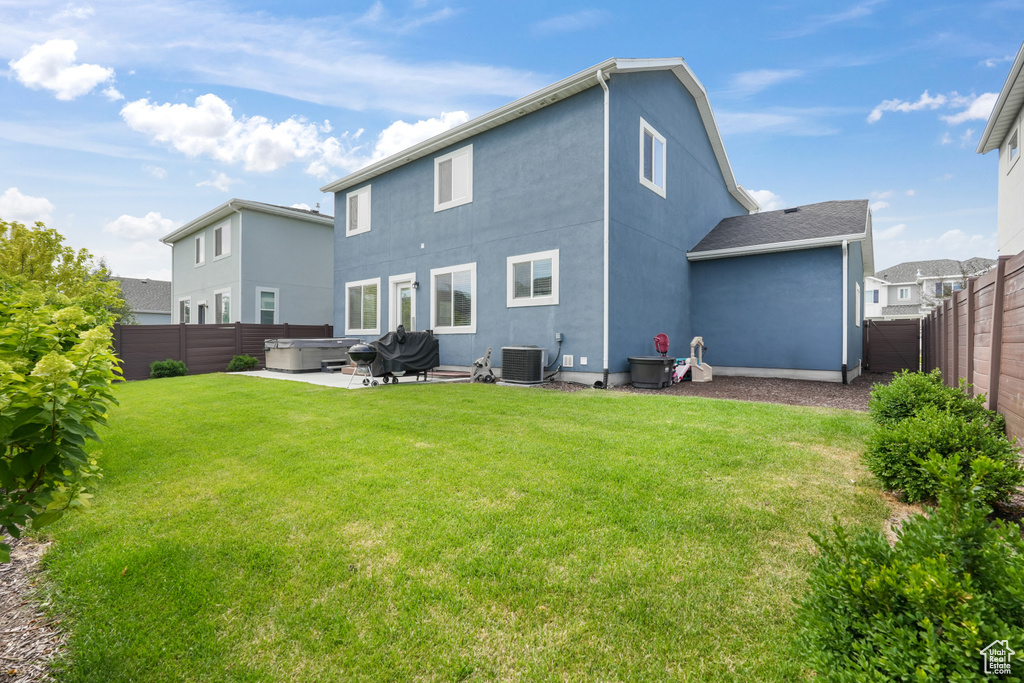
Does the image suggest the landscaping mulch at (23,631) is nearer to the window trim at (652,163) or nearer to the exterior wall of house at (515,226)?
the exterior wall of house at (515,226)

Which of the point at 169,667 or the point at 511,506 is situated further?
the point at 511,506

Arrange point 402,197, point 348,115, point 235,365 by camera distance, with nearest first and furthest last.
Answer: point 348,115
point 402,197
point 235,365

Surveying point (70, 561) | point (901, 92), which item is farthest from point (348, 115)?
point (901, 92)

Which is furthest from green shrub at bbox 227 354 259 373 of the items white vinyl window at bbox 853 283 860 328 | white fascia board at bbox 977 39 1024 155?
white fascia board at bbox 977 39 1024 155

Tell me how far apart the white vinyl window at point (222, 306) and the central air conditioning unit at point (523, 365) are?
1326 cm

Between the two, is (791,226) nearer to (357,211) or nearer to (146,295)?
(357,211)

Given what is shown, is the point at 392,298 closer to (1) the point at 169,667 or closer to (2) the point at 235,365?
(2) the point at 235,365

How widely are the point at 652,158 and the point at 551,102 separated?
2.82m

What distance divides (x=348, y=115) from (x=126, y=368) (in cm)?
987

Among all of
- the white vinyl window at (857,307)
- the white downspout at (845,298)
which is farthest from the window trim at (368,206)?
the white vinyl window at (857,307)

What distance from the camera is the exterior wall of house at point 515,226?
9172mm

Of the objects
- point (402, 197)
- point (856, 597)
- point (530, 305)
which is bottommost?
point (856, 597)

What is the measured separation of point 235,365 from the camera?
46.2ft

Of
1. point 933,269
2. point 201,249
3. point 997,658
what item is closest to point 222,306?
point 201,249
